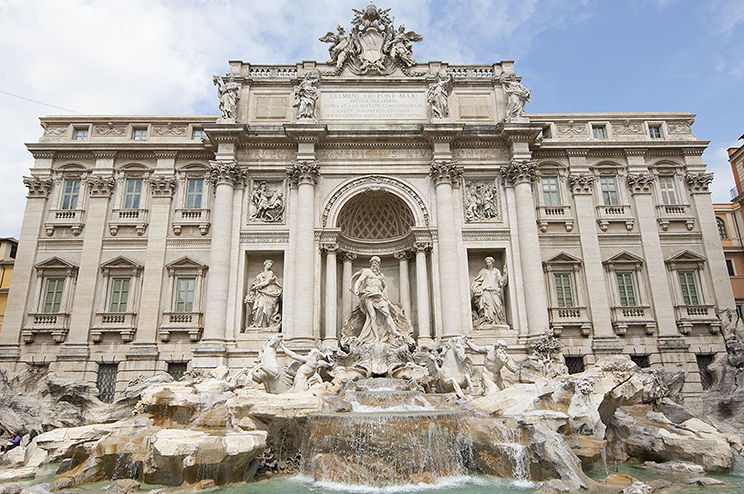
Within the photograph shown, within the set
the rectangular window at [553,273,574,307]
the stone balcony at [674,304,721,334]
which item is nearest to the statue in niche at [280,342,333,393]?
the rectangular window at [553,273,574,307]

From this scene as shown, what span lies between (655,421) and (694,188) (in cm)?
1245

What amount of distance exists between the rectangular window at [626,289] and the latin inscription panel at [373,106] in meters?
11.5

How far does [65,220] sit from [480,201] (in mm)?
18743

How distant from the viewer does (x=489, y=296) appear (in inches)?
789

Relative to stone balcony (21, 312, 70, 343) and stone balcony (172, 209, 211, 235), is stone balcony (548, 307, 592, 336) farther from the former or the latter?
stone balcony (21, 312, 70, 343)

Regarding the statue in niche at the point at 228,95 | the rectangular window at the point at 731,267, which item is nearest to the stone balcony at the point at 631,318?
the rectangular window at the point at 731,267

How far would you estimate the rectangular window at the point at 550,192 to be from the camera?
869 inches

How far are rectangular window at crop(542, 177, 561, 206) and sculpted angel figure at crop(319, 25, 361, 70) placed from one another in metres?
10.9

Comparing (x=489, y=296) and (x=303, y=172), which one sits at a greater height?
(x=303, y=172)

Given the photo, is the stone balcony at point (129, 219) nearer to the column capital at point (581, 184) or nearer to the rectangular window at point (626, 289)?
the column capital at point (581, 184)

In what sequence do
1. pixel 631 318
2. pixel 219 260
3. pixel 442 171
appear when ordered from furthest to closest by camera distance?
pixel 442 171
pixel 631 318
pixel 219 260

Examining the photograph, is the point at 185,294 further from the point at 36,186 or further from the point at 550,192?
the point at 550,192

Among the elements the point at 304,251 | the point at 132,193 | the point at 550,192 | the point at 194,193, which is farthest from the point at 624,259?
the point at 132,193

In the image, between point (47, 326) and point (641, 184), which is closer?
point (47, 326)
